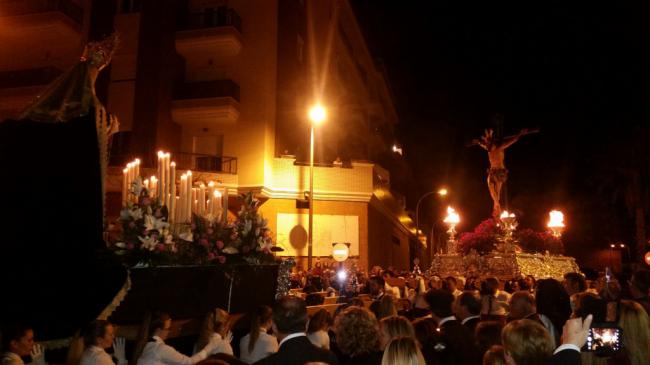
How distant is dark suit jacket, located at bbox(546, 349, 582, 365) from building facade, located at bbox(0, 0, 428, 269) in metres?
21.1

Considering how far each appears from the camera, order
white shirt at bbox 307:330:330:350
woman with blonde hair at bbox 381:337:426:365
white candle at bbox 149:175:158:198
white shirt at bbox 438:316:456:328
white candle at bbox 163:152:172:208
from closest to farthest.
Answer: woman with blonde hair at bbox 381:337:426:365, white shirt at bbox 438:316:456:328, white shirt at bbox 307:330:330:350, white candle at bbox 149:175:158:198, white candle at bbox 163:152:172:208

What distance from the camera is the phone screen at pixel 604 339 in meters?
4.82

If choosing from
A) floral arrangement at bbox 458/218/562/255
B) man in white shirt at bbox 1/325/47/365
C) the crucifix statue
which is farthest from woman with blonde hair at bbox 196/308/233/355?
the crucifix statue

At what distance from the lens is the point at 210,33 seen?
85.9ft

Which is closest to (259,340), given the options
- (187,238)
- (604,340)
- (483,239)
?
(187,238)

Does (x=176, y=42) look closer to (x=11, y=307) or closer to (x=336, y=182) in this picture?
(x=336, y=182)

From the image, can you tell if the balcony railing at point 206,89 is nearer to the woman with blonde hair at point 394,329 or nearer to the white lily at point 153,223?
the white lily at point 153,223

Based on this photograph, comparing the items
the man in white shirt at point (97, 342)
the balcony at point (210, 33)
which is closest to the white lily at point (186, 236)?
the man in white shirt at point (97, 342)

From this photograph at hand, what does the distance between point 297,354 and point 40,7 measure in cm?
2699

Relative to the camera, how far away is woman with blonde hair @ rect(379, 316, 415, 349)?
5.05 metres

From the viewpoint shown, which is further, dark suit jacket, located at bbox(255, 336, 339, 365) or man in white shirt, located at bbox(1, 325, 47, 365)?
man in white shirt, located at bbox(1, 325, 47, 365)

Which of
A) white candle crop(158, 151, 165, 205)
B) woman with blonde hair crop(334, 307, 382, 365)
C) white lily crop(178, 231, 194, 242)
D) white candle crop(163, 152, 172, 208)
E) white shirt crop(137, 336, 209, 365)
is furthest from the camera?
white candle crop(163, 152, 172, 208)

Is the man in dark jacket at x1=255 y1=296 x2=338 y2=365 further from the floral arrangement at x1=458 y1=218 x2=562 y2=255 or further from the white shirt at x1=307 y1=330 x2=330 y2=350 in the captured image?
the floral arrangement at x1=458 y1=218 x2=562 y2=255

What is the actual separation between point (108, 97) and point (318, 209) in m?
11.1
